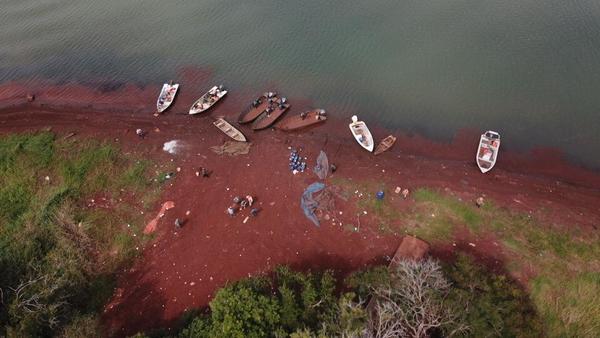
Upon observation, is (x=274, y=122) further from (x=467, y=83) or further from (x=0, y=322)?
(x=0, y=322)

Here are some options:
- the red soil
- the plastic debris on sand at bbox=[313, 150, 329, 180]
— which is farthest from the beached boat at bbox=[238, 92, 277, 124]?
the plastic debris on sand at bbox=[313, 150, 329, 180]

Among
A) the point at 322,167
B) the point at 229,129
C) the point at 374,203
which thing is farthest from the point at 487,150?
the point at 229,129

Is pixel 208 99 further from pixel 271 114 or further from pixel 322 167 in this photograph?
pixel 322 167

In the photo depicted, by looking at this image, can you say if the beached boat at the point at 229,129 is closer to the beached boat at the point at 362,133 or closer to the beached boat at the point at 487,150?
the beached boat at the point at 362,133

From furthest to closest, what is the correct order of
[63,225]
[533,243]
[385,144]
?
[385,144] → [63,225] → [533,243]

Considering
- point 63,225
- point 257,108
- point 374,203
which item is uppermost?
point 257,108

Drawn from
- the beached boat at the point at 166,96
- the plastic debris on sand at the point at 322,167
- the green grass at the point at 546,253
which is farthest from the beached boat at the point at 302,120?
the green grass at the point at 546,253
